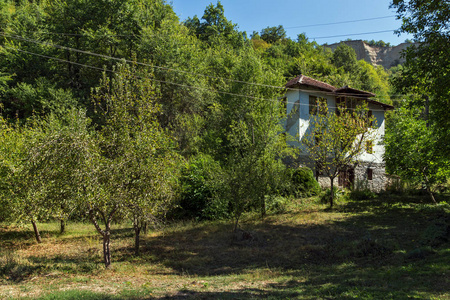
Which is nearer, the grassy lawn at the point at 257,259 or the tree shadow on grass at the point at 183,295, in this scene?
the tree shadow on grass at the point at 183,295

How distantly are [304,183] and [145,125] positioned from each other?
14.6 metres

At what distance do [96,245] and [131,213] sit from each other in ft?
17.0

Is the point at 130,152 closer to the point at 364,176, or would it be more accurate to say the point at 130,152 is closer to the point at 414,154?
the point at 414,154

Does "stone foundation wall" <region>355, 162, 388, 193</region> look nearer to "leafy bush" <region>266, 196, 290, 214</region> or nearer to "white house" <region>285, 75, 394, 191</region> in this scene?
"white house" <region>285, 75, 394, 191</region>

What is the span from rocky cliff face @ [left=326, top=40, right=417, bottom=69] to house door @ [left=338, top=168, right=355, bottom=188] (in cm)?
9793

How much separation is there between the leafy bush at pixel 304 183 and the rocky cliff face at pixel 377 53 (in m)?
104

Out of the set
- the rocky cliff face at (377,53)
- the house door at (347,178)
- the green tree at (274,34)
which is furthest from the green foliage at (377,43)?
the house door at (347,178)

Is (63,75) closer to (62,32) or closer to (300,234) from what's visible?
(62,32)

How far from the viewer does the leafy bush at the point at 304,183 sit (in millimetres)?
22556

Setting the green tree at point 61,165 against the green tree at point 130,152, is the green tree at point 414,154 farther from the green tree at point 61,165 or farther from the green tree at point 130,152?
the green tree at point 61,165

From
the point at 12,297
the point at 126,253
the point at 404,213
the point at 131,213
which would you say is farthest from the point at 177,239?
the point at 404,213

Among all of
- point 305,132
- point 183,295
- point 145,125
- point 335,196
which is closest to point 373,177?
point 305,132

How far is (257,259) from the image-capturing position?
13.0 metres

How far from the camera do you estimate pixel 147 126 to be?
11.8 m
